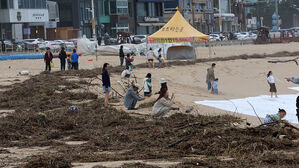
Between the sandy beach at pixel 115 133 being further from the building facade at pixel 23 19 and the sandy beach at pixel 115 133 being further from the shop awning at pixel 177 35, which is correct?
the building facade at pixel 23 19

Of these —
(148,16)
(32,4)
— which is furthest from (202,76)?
(148,16)

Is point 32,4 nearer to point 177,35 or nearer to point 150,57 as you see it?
point 177,35

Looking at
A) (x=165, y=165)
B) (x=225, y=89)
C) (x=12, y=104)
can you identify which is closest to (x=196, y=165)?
(x=165, y=165)

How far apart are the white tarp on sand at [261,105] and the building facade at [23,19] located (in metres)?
Answer: 46.8

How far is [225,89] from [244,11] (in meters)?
94.5

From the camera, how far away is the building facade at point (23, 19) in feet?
211

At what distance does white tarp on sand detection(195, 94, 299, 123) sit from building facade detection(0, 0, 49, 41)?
46.8m

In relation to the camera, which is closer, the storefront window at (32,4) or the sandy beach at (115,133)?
the sandy beach at (115,133)

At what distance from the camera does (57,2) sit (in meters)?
74.1

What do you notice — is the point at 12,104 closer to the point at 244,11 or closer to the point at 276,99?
the point at 276,99

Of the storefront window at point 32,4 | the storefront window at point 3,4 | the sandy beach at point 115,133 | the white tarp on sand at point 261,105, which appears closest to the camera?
the sandy beach at point 115,133

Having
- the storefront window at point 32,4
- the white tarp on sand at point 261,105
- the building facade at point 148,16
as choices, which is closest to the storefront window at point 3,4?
the storefront window at point 32,4

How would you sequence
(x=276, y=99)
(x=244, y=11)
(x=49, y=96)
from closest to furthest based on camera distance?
1. (x=49, y=96)
2. (x=276, y=99)
3. (x=244, y=11)

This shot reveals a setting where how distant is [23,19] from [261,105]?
50122mm
